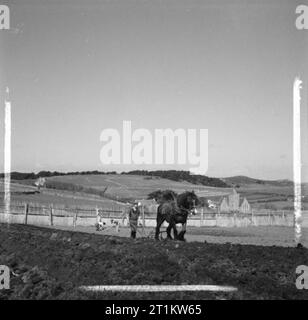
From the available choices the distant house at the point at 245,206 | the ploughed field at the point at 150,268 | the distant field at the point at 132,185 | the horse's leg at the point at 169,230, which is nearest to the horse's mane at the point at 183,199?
the distant field at the point at 132,185

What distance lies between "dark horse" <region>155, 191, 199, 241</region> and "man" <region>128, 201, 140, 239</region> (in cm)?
45

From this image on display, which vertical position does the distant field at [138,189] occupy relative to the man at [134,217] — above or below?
above

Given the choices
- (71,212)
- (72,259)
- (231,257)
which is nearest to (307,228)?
(231,257)

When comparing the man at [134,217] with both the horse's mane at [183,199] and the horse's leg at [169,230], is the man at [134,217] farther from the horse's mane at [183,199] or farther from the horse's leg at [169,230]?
the horse's mane at [183,199]

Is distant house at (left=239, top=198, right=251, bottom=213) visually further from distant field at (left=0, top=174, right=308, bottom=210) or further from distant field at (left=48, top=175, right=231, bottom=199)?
distant field at (left=48, top=175, right=231, bottom=199)

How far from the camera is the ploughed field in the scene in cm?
722

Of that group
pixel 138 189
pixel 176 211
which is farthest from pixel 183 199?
pixel 138 189

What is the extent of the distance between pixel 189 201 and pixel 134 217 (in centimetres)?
123

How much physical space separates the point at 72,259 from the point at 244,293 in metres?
3.04

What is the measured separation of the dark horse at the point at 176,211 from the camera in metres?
9.81

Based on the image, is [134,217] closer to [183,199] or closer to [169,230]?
[169,230]

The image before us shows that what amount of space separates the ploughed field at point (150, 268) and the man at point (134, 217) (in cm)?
63

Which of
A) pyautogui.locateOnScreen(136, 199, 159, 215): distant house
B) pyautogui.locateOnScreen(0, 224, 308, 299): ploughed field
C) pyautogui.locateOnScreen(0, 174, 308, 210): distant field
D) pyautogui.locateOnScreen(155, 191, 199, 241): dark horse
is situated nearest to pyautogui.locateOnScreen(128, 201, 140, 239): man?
pyautogui.locateOnScreen(136, 199, 159, 215): distant house
